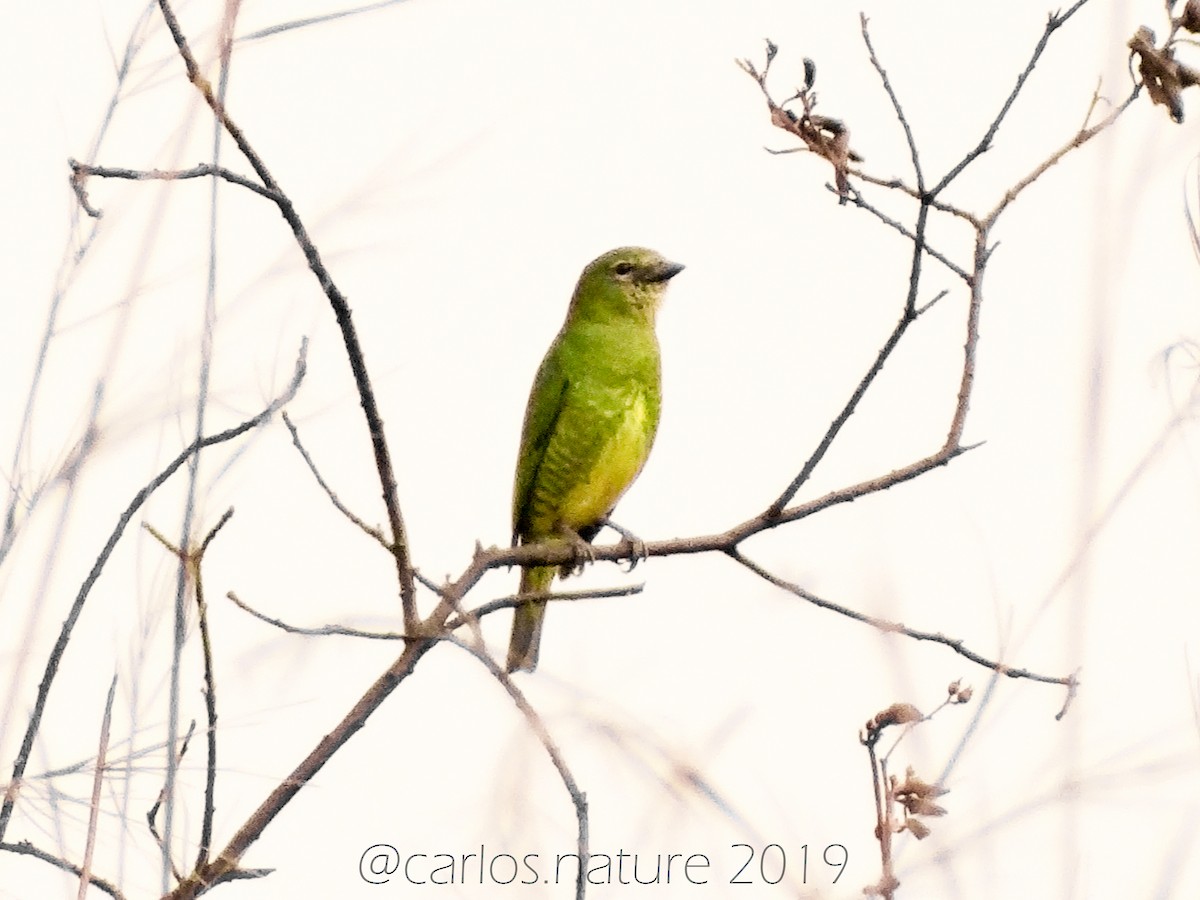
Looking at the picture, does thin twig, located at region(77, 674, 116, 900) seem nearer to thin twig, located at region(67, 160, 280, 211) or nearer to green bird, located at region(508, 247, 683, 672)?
thin twig, located at region(67, 160, 280, 211)

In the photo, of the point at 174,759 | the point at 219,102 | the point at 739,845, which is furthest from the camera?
the point at 739,845

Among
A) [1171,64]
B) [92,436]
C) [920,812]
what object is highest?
[1171,64]

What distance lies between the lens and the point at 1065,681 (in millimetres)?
1624

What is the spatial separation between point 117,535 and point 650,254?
216 cm

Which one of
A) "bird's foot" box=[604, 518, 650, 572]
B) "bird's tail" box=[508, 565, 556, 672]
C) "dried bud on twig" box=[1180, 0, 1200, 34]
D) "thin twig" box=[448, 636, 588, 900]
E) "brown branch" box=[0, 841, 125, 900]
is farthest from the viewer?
"bird's tail" box=[508, 565, 556, 672]

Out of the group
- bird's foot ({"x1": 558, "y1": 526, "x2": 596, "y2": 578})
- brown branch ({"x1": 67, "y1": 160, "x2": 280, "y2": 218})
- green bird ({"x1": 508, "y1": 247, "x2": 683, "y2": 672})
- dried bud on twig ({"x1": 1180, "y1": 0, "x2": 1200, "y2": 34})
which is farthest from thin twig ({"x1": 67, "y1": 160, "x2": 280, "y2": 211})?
green bird ({"x1": 508, "y1": 247, "x2": 683, "y2": 672})

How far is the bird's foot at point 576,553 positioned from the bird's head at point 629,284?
54cm

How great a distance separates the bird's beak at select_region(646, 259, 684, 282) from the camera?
3449 mm

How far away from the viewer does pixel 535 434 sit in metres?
3.36

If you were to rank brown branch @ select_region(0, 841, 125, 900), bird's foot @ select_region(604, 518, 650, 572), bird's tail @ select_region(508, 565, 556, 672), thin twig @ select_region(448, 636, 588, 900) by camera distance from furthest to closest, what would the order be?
bird's tail @ select_region(508, 565, 556, 672) < bird's foot @ select_region(604, 518, 650, 572) < brown branch @ select_region(0, 841, 125, 900) < thin twig @ select_region(448, 636, 588, 900)

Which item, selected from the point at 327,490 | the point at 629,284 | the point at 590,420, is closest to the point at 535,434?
the point at 590,420

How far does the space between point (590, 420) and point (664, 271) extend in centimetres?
44

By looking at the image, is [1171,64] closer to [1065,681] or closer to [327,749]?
[1065,681]

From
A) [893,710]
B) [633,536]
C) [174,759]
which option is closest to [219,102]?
[174,759]
